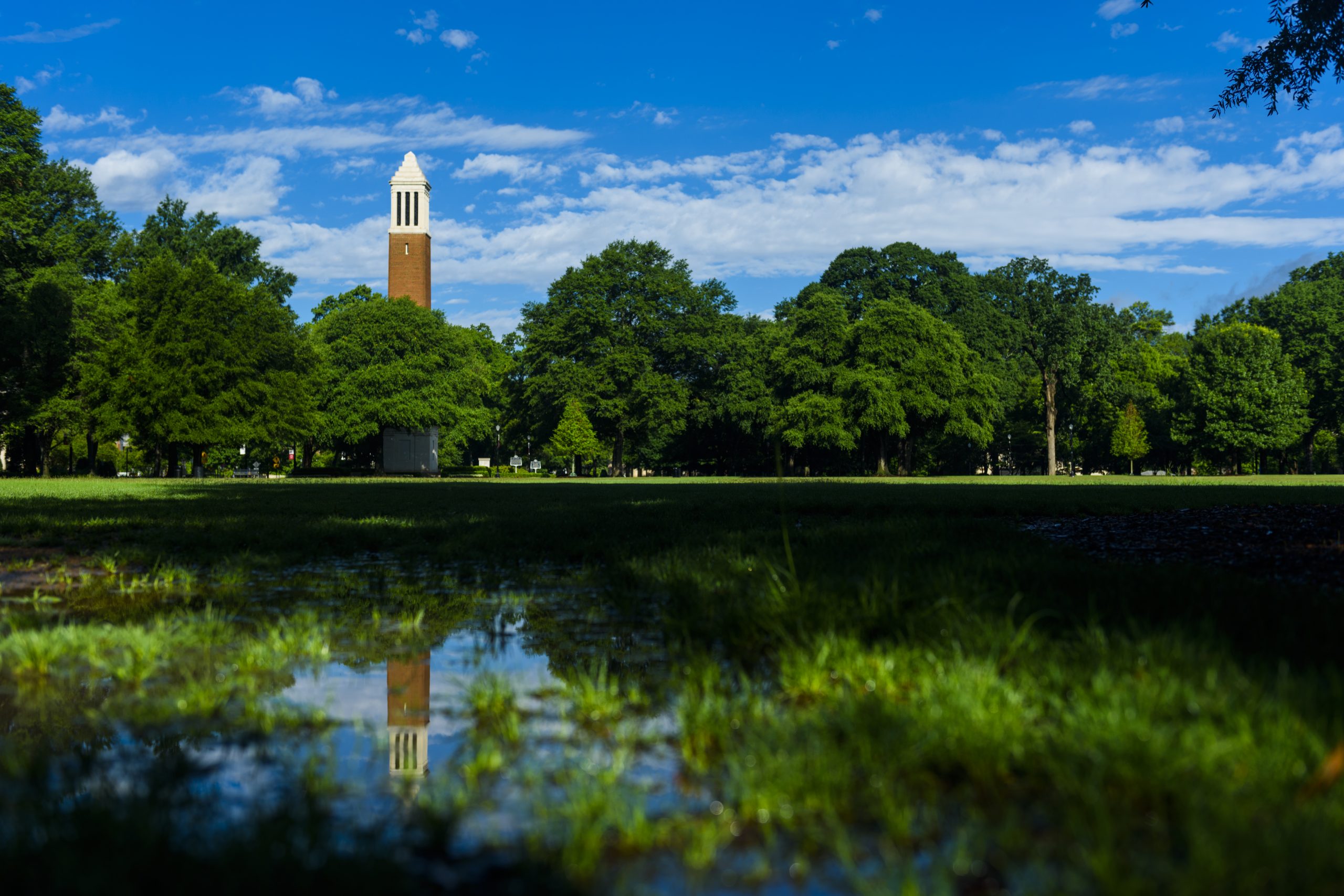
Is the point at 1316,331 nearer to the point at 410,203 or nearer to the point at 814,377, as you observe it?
the point at 814,377

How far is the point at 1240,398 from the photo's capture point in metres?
64.9

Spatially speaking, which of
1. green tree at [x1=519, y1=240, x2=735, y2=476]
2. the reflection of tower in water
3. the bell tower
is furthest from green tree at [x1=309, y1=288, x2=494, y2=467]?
the reflection of tower in water

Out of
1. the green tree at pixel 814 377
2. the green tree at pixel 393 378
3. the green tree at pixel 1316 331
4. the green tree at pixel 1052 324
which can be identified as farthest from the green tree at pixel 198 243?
the green tree at pixel 1316 331

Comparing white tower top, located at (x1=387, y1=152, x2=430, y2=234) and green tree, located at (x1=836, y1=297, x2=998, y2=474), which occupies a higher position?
white tower top, located at (x1=387, y1=152, x2=430, y2=234)

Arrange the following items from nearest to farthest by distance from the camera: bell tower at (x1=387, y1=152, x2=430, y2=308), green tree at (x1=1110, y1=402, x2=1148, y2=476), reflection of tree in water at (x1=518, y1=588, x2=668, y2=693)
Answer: reflection of tree in water at (x1=518, y1=588, x2=668, y2=693)
green tree at (x1=1110, y1=402, x2=1148, y2=476)
bell tower at (x1=387, y1=152, x2=430, y2=308)

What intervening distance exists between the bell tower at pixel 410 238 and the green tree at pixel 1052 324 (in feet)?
189

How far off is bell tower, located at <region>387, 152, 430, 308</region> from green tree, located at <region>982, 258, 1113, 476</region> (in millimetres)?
57606

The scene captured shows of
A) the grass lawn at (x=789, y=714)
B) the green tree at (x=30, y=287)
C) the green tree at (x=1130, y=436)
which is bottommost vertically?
the grass lawn at (x=789, y=714)

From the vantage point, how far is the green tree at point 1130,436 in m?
75.8

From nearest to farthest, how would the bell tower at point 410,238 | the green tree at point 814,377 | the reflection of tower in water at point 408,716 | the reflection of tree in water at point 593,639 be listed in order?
the reflection of tower in water at point 408,716 → the reflection of tree in water at point 593,639 → the green tree at point 814,377 → the bell tower at point 410,238

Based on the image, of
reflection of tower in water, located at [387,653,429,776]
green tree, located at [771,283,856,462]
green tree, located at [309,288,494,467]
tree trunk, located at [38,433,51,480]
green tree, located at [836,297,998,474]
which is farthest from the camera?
green tree, located at [309,288,494,467]

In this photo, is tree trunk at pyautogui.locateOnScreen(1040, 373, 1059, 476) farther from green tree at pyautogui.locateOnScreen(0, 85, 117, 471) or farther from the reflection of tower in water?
the reflection of tower in water

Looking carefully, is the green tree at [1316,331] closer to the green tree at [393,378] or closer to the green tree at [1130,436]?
the green tree at [1130,436]

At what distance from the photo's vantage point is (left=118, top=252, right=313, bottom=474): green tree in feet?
133
